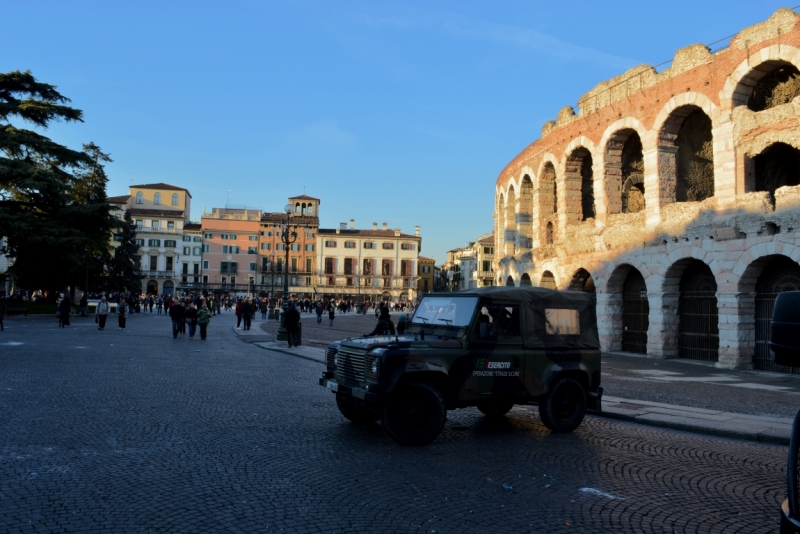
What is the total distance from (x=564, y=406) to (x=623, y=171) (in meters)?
19.6

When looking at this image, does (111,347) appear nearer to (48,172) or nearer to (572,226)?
(572,226)

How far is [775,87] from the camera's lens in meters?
19.7

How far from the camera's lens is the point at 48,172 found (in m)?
38.5

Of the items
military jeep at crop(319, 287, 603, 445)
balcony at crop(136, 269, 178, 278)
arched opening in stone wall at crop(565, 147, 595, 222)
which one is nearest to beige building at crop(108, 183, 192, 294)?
balcony at crop(136, 269, 178, 278)

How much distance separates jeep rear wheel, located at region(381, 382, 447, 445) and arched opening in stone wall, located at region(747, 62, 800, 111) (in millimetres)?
17084

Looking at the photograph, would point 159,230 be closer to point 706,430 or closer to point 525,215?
point 525,215

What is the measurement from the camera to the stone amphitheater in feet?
59.7

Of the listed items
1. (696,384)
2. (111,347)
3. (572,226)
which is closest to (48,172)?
(111,347)

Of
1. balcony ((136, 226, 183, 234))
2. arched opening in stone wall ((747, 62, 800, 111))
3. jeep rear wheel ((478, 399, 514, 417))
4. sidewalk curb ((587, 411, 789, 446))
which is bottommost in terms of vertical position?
sidewalk curb ((587, 411, 789, 446))

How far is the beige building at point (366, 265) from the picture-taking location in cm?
11344

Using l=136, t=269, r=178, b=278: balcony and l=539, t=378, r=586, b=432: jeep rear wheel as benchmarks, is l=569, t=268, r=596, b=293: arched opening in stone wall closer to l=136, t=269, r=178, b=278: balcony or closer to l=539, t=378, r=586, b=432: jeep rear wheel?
l=539, t=378, r=586, b=432: jeep rear wheel

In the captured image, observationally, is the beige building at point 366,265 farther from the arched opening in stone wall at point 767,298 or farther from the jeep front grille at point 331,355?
the jeep front grille at point 331,355

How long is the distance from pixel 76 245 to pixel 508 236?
1040 inches

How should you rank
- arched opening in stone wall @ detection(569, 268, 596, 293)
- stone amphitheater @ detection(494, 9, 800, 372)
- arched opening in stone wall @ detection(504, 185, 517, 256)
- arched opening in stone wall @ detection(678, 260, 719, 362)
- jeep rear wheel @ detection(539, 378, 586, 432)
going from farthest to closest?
1. arched opening in stone wall @ detection(504, 185, 517, 256)
2. arched opening in stone wall @ detection(569, 268, 596, 293)
3. arched opening in stone wall @ detection(678, 260, 719, 362)
4. stone amphitheater @ detection(494, 9, 800, 372)
5. jeep rear wheel @ detection(539, 378, 586, 432)
